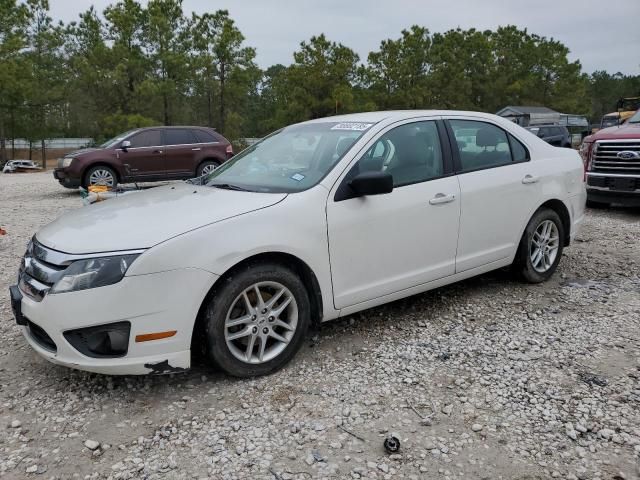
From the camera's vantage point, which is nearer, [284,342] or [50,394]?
[50,394]

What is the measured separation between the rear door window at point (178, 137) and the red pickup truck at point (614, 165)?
876 centimetres

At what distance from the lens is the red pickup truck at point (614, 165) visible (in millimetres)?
8234

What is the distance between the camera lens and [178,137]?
13000mm

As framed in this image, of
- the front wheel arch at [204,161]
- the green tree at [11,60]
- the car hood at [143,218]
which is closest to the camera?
the car hood at [143,218]

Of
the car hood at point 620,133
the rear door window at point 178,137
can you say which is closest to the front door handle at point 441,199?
the car hood at point 620,133

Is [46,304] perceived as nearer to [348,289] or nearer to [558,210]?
[348,289]

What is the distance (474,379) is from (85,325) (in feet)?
7.35

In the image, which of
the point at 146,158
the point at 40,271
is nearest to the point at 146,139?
the point at 146,158

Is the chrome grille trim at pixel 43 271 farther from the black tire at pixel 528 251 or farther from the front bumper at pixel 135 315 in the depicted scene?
the black tire at pixel 528 251

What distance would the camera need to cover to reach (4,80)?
3014 cm

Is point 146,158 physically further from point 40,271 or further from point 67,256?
point 67,256

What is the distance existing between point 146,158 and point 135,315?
10.6 metres

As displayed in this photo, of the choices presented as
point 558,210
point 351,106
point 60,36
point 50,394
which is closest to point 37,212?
point 50,394

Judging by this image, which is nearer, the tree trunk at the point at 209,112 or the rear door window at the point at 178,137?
the rear door window at the point at 178,137
